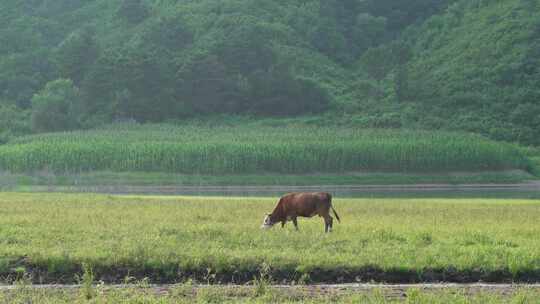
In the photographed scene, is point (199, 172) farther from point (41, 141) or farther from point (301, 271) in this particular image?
point (301, 271)

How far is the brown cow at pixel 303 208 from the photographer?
22.0 metres

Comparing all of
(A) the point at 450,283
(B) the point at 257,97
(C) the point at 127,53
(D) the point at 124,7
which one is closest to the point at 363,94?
(B) the point at 257,97

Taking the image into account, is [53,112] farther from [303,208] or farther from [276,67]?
[303,208]

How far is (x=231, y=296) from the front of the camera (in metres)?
14.3

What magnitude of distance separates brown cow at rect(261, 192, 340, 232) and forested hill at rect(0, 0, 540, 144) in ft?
191

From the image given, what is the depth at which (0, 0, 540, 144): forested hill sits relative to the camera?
273ft

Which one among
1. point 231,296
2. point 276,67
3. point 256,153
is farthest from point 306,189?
point 231,296

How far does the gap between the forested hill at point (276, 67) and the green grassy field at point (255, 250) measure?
57322mm

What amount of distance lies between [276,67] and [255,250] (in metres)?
70.2

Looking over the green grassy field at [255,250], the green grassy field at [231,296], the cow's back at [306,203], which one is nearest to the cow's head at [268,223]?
the green grassy field at [255,250]

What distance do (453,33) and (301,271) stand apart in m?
91.6

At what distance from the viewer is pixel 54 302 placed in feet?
43.7

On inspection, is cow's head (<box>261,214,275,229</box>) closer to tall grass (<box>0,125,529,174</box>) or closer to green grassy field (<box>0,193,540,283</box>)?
green grassy field (<box>0,193,540,283</box>)

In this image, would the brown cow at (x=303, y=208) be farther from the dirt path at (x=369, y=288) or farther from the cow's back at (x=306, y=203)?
the dirt path at (x=369, y=288)
